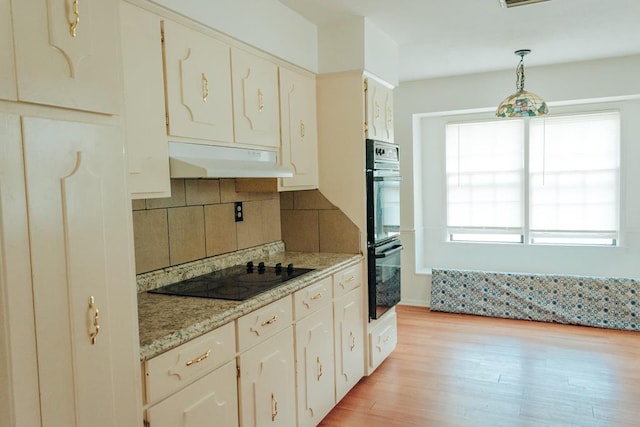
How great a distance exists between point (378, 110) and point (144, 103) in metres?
1.96

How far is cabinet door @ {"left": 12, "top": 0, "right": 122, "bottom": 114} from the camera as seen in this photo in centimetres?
112

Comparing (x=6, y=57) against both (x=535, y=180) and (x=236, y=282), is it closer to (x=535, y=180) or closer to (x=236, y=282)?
(x=236, y=282)

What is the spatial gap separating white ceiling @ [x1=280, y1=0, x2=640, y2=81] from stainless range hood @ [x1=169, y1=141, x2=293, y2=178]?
1.01m

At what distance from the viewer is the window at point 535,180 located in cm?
483

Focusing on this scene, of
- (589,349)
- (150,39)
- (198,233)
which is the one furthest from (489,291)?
(150,39)

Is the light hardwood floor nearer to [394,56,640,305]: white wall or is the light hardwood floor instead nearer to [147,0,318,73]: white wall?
[394,56,640,305]: white wall

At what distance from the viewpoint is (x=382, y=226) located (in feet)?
11.5

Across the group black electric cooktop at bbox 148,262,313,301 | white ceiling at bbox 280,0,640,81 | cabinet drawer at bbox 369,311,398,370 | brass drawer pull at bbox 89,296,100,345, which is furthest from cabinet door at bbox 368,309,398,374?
brass drawer pull at bbox 89,296,100,345

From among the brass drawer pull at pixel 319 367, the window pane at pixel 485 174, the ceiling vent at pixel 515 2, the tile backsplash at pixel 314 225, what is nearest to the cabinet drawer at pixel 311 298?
the brass drawer pull at pixel 319 367

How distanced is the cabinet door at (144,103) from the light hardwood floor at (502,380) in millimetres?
1774

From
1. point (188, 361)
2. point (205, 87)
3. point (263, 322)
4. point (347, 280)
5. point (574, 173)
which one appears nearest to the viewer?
point (188, 361)

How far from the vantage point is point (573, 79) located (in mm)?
4504

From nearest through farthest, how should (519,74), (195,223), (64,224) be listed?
1. (64,224)
2. (195,223)
3. (519,74)

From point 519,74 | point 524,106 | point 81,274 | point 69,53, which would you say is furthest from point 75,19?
point 519,74
